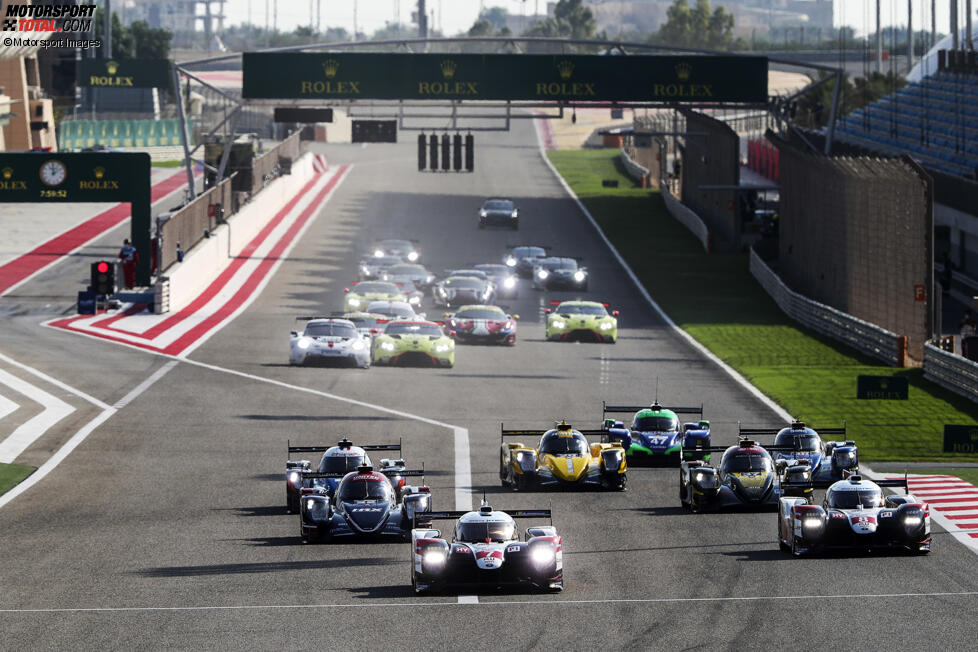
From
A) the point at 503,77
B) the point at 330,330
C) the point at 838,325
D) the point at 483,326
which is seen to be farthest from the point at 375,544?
the point at 503,77

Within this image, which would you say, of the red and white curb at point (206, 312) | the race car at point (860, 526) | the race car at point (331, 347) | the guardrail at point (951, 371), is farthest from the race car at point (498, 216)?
the race car at point (860, 526)

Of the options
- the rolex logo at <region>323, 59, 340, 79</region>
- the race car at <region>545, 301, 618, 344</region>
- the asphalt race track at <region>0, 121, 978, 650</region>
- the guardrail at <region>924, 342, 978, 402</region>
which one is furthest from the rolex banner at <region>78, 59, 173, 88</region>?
the guardrail at <region>924, 342, 978, 402</region>

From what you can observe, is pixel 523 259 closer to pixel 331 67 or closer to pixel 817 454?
pixel 331 67

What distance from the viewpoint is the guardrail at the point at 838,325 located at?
155 feet

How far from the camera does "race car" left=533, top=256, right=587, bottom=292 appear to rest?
65250mm

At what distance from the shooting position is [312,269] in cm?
7056

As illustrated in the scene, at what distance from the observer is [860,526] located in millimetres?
24281

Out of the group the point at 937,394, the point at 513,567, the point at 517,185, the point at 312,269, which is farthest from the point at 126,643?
the point at 517,185

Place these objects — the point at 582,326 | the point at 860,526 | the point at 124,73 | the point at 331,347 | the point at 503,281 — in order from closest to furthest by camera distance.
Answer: the point at 860,526 < the point at 331,347 < the point at 582,326 < the point at 503,281 < the point at 124,73

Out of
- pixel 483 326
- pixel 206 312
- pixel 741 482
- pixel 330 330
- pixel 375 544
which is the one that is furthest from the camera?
pixel 206 312

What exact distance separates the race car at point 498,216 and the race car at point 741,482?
5829 cm

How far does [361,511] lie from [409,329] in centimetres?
2166

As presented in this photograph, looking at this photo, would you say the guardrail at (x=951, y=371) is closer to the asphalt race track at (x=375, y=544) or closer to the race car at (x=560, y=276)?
the asphalt race track at (x=375, y=544)

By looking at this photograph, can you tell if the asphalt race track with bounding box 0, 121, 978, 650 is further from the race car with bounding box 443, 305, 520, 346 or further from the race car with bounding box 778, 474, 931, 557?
the race car with bounding box 443, 305, 520, 346
